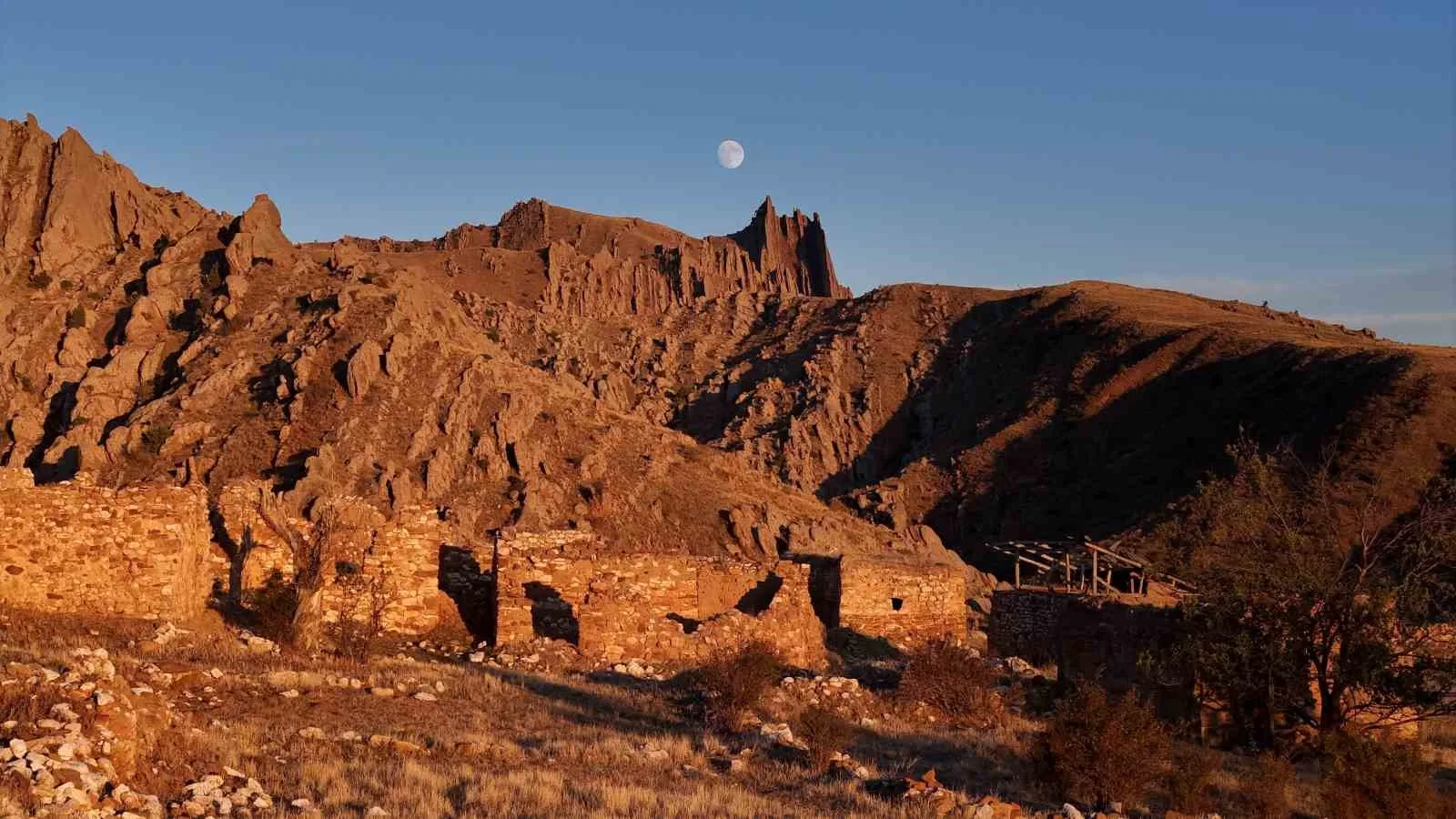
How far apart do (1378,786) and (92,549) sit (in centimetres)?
1651

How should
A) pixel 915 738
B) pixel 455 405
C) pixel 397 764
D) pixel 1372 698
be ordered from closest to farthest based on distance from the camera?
1. pixel 397 764
2. pixel 915 738
3. pixel 1372 698
4. pixel 455 405

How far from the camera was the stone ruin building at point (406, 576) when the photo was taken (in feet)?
55.4

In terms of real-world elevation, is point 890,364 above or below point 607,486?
above

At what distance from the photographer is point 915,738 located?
15203 millimetres

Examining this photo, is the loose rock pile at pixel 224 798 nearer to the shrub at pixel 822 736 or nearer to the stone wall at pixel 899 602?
the shrub at pixel 822 736

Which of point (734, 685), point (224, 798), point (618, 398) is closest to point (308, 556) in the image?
point (734, 685)

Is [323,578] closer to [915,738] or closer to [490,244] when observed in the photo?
[915,738]

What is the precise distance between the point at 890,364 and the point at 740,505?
167 ft

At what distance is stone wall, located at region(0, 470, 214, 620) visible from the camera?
55.0 ft

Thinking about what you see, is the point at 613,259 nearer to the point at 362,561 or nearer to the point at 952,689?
the point at 362,561

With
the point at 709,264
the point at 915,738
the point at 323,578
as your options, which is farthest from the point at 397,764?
the point at 709,264

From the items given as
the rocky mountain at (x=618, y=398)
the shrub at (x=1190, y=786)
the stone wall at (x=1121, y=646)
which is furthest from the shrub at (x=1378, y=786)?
the rocky mountain at (x=618, y=398)

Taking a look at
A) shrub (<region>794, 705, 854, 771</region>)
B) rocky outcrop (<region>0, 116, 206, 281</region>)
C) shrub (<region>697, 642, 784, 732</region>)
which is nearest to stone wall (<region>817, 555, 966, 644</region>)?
shrub (<region>697, 642, 784, 732</region>)

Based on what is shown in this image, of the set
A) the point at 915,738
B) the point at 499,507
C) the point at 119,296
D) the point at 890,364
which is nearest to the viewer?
the point at 915,738
